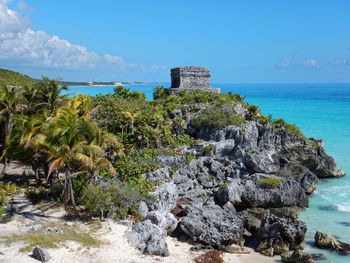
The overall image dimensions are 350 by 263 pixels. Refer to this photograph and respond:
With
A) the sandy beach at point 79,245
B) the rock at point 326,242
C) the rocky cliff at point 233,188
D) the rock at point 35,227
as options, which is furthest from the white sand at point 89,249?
the rock at point 326,242

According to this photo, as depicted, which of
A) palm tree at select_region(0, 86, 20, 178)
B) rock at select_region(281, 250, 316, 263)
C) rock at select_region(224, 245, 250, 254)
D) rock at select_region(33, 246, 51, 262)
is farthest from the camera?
palm tree at select_region(0, 86, 20, 178)

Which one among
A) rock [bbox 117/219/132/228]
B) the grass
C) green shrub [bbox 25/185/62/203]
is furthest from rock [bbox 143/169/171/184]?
the grass

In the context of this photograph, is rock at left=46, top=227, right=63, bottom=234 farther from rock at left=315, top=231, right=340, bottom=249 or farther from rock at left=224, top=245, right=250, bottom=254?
rock at left=315, top=231, right=340, bottom=249

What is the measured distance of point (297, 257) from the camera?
38.1 feet

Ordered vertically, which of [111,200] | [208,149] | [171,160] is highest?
[208,149]

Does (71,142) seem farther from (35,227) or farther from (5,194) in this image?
(5,194)

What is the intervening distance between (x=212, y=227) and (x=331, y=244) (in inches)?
195

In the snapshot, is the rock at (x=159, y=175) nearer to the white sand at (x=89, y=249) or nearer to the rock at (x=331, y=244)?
the white sand at (x=89, y=249)

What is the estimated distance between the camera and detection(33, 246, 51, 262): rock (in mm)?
9211

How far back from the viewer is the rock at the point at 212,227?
12.8m

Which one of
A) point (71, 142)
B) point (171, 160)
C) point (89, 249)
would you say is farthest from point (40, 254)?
point (171, 160)

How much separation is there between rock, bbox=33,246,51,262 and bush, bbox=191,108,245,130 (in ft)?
56.8

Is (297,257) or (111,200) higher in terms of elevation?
(111,200)

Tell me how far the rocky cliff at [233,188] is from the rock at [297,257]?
587 mm
